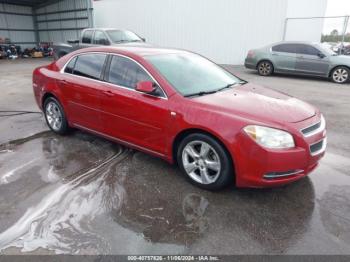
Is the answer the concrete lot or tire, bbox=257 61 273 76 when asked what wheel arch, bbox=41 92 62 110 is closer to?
the concrete lot

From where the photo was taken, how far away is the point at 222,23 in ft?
51.2

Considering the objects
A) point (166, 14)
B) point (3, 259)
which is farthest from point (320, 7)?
point (3, 259)

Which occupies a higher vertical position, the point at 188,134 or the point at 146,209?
the point at 188,134

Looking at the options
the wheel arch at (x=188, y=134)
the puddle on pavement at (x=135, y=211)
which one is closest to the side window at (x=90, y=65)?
the puddle on pavement at (x=135, y=211)

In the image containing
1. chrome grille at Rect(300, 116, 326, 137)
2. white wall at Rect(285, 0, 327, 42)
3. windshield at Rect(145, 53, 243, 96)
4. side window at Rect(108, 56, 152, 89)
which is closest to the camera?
chrome grille at Rect(300, 116, 326, 137)

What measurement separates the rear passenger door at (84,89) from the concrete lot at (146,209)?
48 cm

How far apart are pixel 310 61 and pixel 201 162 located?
9.60 m

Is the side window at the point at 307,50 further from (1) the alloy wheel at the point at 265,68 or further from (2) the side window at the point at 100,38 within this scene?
(2) the side window at the point at 100,38

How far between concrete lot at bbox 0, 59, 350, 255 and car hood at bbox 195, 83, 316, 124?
2.91 ft

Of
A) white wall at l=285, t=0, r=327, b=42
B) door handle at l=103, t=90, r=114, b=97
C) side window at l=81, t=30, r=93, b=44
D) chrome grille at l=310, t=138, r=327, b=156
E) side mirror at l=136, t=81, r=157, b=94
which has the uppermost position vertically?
white wall at l=285, t=0, r=327, b=42

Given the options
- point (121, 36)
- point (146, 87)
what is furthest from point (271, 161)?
point (121, 36)

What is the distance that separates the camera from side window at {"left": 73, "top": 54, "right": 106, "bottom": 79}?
14.3 feet

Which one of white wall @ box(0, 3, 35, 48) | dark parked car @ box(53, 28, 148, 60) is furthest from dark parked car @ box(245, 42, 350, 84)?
white wall @ box(0, 3, 35, 48)

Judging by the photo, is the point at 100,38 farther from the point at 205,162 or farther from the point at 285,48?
the point at 205,162
